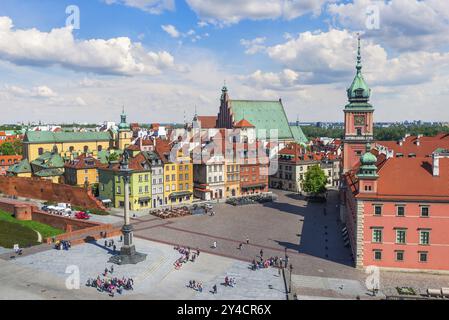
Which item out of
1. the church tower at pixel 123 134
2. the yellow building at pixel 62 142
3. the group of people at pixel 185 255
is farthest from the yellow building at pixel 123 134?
the group of people at pixel 185 255

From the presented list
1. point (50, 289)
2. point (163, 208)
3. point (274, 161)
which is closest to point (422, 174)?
point (50, 289)

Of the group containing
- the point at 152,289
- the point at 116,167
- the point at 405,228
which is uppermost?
the point at 116,167

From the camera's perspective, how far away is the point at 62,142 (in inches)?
5002

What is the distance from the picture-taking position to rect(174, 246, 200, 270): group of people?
154 ft

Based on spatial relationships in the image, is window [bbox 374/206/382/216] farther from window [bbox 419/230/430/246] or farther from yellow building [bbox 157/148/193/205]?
yellow building [bbox 157/148/193/205]

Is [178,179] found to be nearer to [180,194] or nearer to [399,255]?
[180,194]

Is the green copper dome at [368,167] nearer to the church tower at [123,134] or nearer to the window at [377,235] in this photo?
the window at [377,235]

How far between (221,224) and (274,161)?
4554cm

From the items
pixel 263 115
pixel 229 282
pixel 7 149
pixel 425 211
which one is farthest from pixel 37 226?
pixel 7 149

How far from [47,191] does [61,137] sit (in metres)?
45.2

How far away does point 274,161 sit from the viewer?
110 m

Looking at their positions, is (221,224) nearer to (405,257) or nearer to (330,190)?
(405,257)

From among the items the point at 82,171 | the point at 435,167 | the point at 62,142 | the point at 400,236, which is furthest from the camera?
the point at 62,142
